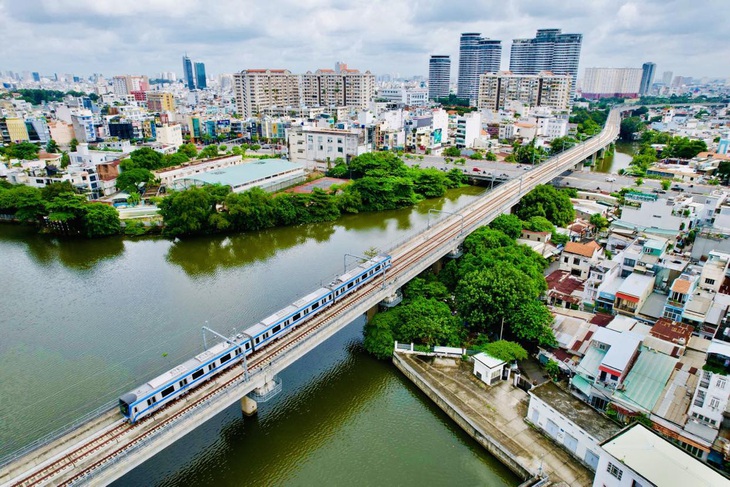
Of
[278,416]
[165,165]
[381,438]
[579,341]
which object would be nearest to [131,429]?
[278,416]

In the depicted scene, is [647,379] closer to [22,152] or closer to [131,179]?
[131,179]

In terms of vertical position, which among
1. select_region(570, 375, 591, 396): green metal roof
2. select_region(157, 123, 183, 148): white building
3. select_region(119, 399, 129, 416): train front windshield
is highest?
select_region(157, 123, 183, 148): white building

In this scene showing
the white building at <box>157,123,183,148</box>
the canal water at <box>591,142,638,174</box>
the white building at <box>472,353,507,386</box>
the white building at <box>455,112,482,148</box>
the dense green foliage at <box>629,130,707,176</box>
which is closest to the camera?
the white building at <box>472,353,507,386</box>

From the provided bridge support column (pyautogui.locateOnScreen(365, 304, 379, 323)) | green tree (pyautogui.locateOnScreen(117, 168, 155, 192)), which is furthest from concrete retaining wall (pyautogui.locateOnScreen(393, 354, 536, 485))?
green tree (pyautogui.locateOnScreen(117, 168, 155, 192))

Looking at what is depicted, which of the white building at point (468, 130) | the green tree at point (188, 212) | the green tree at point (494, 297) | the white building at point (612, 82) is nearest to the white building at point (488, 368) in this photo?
the green tree at point (494, 297)

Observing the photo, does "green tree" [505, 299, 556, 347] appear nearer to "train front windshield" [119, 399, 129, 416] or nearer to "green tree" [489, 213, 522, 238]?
"green tree" [489, 213, 522, 238]

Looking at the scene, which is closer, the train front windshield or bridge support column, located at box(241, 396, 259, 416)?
the train front windshield

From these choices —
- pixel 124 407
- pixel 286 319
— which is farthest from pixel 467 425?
pixel 124 407
